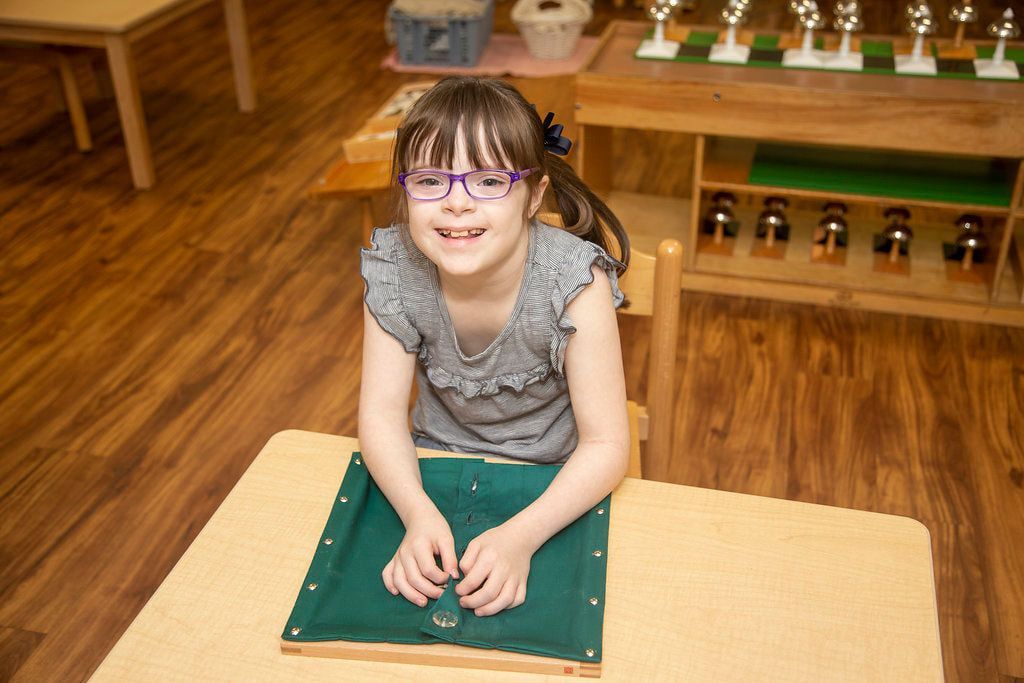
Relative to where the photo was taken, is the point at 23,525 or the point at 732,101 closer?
the point at 23,525

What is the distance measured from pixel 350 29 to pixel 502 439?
383 cm

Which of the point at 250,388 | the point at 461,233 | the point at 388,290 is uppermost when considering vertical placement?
the point at 461,233

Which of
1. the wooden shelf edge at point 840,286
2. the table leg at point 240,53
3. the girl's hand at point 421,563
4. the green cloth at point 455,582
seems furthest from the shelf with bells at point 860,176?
the table leg at point 240,53

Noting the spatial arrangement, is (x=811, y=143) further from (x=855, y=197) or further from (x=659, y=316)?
(x=659, y=316)

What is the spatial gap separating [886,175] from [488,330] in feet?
5.33

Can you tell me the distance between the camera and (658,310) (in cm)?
122

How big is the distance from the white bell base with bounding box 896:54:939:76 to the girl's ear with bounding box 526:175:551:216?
1.54m

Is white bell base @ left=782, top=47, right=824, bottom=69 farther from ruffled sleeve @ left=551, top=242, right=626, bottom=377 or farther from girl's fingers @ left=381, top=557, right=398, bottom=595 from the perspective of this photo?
girl's fingers @ left=381, top=557, right=398, bottom=595

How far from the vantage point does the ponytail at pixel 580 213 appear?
121cm

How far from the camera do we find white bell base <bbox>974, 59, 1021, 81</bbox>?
89.8 inches

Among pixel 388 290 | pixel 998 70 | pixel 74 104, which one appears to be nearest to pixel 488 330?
pixel 388 290

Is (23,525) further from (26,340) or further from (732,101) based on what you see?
(732,101)

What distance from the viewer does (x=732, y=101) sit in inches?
90.1

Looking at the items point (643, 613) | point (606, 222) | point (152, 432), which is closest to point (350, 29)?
point (152, 432)
